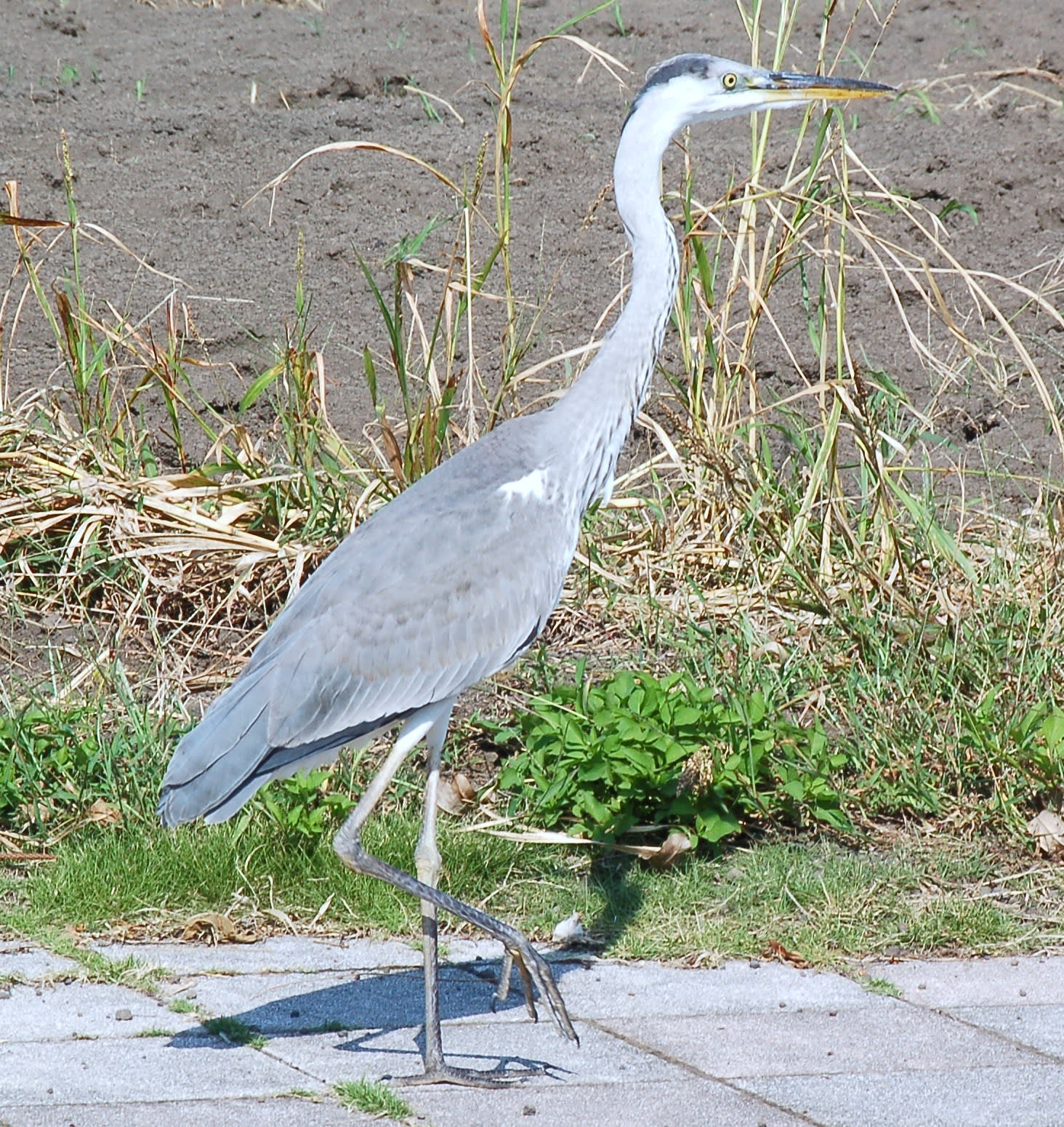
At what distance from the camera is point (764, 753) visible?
16.1 feet

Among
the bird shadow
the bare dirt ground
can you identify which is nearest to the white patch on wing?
the bird shadow

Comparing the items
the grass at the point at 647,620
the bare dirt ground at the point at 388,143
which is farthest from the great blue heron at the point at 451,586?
the bare dirt ground at the point at 388,143

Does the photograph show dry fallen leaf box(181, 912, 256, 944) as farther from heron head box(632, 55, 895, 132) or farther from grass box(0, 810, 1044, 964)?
heron head box(632, 55, 895, 132)

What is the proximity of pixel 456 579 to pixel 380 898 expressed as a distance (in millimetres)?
1001

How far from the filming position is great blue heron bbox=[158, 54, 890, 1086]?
4023mm

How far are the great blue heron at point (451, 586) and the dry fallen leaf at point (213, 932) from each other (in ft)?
1.69

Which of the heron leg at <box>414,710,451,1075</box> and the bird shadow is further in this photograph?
the bird shadow

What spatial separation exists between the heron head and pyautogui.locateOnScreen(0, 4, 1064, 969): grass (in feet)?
2.27

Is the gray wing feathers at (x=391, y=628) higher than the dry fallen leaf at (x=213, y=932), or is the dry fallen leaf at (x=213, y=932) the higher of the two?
the gray wing feathers at (x=391, y=628)

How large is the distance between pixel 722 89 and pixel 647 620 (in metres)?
1.95

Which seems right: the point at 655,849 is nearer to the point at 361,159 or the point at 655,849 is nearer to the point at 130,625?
the point at 130,625

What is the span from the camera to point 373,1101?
337 cm

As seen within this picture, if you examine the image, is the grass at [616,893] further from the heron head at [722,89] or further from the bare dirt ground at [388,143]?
the bare dirt ground at [388,143]

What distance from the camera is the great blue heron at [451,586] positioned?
158 inches
